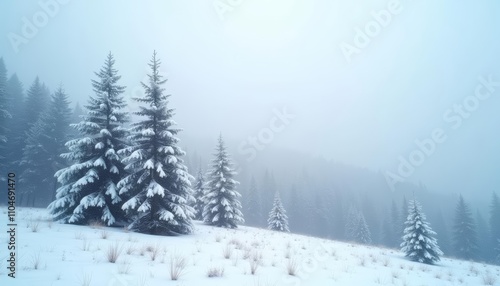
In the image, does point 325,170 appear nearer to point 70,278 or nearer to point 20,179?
point 20,179

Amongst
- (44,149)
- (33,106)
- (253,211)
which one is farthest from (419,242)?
(33,106)

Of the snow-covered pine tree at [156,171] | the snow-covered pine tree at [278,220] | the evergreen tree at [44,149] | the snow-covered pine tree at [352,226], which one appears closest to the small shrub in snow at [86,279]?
the snow-covered pine tree at [156,171]

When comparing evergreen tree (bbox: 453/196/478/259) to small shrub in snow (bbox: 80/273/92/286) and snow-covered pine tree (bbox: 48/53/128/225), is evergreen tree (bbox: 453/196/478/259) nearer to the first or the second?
snow-covered pine tree (bbox: 48/53/128/225)

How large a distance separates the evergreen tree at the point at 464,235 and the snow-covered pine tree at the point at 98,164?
2529 inches

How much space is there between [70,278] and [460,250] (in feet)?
221

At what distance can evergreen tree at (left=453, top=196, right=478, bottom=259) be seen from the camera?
4759 centimetres

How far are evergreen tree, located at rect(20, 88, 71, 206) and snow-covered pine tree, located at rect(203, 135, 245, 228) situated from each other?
2228 centimetres

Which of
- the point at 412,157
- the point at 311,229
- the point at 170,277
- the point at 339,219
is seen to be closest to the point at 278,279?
the point at 170,277

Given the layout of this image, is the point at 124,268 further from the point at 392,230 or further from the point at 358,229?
the point at 392,230

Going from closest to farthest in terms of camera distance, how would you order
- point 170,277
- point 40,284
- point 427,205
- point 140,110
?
1. point 40,284
2. point 170,277
3. point 140,110
4. point 427,205

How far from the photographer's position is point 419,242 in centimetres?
1756

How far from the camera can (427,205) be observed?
Result: 159750 mm

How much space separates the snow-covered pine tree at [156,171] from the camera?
539 inches

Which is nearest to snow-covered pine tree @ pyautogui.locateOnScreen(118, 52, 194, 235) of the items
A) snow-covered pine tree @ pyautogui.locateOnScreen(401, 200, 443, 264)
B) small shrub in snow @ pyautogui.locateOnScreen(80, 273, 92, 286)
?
small shrub in snow @ pyautogui.locateOnScreen(80, 273, 92, 286)
